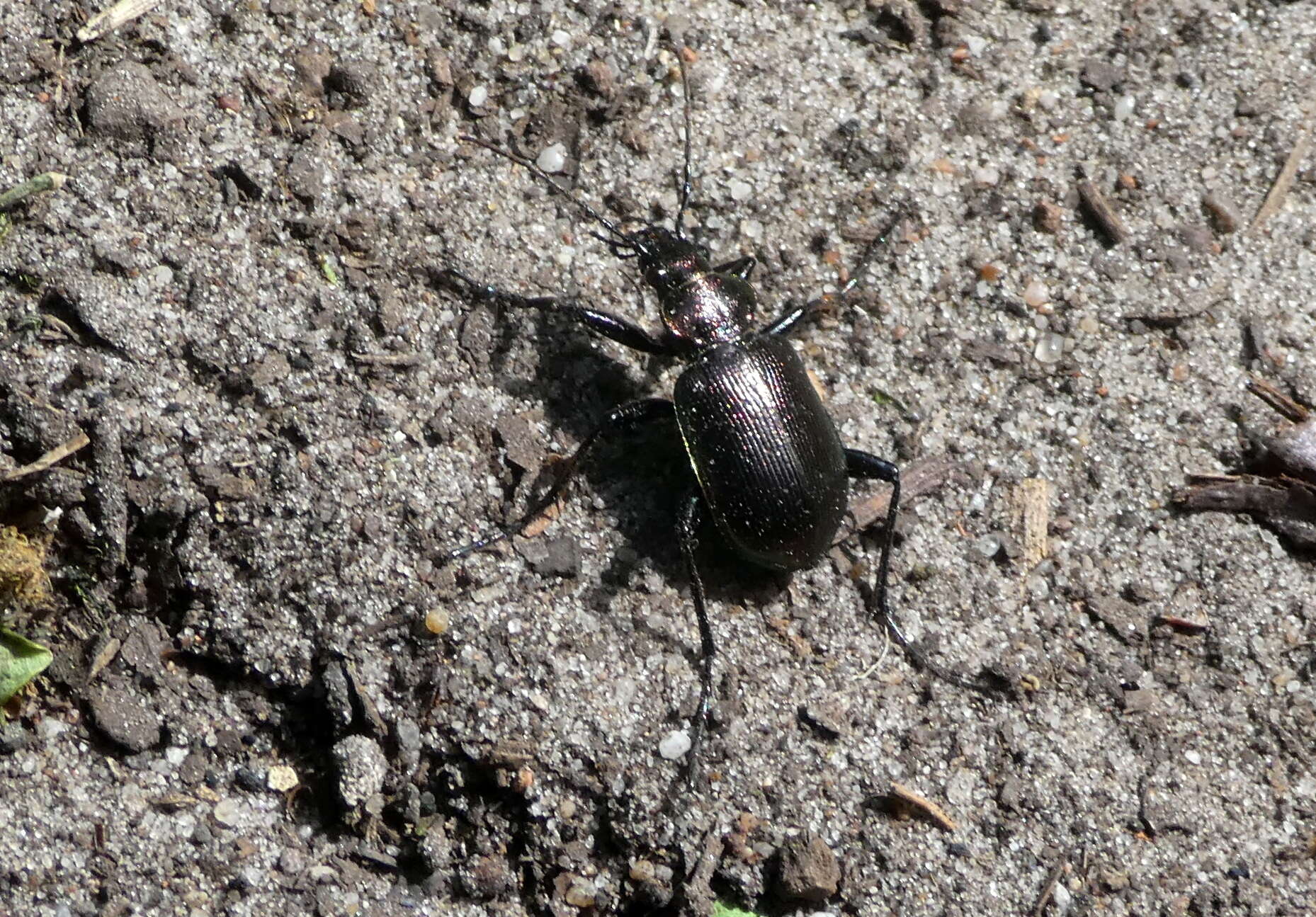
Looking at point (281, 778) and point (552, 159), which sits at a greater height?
point (552, 159)

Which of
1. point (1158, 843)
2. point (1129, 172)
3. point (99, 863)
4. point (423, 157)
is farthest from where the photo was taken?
point (1129, 172)

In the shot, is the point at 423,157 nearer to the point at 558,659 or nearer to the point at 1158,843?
the point at 558,659

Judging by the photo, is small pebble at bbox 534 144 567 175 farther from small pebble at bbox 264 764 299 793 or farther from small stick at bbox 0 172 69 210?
small pebble at bbox 264 764 299 793

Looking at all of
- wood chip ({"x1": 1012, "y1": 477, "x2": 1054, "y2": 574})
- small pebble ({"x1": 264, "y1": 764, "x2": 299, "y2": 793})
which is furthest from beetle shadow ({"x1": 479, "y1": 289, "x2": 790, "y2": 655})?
small pebble ({"x1": 264, "y1": 764, "x2": 299, "y2": 793})

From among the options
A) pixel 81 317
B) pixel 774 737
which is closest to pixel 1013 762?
pixel 774 737

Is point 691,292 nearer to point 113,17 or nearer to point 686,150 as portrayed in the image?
point 686,150

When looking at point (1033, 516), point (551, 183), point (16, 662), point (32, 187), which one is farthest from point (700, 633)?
point (32, 187)
